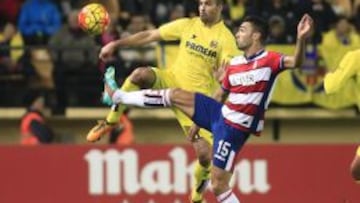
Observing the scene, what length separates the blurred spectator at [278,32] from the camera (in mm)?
19719

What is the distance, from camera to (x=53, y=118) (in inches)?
790

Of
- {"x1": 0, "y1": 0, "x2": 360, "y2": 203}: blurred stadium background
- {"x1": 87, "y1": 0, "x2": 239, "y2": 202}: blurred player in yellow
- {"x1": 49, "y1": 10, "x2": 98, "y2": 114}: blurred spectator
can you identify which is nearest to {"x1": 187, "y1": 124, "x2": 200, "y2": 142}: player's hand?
{"x1": 87, "y1": 0, "x2": 239, "y2": 202}: blurred player in yellow

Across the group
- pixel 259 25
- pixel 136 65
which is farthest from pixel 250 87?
pixel 136 65

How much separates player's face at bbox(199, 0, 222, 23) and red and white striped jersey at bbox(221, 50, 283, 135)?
1.02 m

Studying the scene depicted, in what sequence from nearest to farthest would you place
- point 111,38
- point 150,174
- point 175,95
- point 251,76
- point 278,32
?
point 251,76 → point 175,95 → point 150,174 → point 111,38 → point 278,32

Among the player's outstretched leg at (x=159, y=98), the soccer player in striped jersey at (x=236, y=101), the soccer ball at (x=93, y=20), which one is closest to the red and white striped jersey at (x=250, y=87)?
the soccer player in striped jersey at (x=236, y=101)

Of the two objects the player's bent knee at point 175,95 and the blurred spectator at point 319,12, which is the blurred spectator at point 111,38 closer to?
the blurred spectator at point 319,12

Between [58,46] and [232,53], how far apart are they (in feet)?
17.9

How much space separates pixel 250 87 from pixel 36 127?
585 cm

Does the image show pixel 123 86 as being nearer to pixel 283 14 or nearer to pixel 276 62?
pixel 276 62

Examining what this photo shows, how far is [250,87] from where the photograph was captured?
13.8 m

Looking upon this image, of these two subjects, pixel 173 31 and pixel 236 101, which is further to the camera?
pixel 173 31

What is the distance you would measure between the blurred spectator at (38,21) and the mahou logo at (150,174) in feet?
10.9

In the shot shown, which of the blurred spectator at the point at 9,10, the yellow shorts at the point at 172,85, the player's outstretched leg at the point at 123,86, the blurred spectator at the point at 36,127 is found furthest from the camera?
the blurred spectator at the point at 9,10
